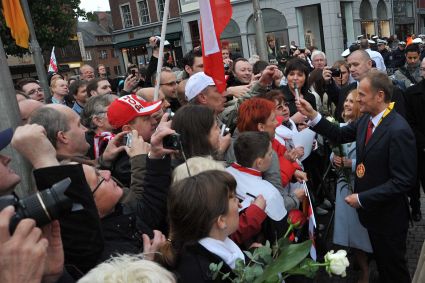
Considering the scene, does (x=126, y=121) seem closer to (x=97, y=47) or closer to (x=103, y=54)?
(x=97, y=47)

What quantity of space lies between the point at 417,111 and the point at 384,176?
178cm

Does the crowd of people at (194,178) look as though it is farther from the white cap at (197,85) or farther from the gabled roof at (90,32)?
the gabled roof at (90,32)

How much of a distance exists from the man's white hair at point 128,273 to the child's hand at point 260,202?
1.17 meters

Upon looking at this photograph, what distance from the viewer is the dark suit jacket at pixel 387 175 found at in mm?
2943

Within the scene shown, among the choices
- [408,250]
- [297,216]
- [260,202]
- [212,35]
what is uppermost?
[212,35]

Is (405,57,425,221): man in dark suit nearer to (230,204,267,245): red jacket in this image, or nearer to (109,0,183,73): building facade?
(230,204,267,245): red jacket

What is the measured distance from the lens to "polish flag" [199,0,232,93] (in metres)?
3.60

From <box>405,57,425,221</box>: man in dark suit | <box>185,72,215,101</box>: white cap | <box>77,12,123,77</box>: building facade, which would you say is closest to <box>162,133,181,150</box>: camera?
<box>185,72,215,101</box>: white cap

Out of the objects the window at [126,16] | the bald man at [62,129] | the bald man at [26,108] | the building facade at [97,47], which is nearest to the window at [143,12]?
the window at [126,16]

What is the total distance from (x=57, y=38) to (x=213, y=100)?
19500 mm

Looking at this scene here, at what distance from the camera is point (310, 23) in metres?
22.5

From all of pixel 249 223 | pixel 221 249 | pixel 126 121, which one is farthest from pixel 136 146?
pixel 221 249

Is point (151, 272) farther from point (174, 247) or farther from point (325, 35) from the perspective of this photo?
point (325, 35)

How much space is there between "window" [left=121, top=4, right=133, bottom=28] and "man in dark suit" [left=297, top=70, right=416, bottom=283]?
31.6 meters
